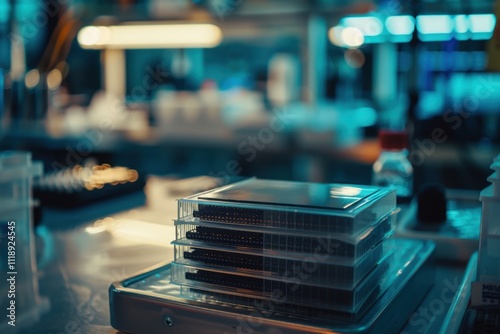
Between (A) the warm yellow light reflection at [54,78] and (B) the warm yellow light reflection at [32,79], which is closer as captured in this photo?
(B) the warm yellow light reflection at [32,79]

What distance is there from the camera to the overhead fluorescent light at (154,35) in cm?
340

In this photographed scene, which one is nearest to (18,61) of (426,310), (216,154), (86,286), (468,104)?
(216,154)

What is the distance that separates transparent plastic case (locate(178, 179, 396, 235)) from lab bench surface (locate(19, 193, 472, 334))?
15cm

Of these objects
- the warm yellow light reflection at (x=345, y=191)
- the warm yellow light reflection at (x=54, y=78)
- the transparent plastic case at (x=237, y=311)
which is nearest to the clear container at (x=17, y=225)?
the transparent plastic case at (x=237, y=311)

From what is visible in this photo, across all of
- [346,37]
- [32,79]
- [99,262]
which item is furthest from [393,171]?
[346,37]

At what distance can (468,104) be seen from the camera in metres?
3.22

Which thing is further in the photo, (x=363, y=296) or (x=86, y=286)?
(x=86, y=286)

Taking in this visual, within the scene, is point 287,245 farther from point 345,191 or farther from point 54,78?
point 54,78

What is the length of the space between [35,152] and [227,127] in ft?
4.41

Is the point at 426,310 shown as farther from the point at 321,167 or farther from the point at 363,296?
the point at 321,167

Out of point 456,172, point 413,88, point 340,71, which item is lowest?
point 456,172

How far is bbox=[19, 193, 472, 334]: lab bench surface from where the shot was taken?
0.67 m

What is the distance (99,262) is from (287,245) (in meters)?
0.48

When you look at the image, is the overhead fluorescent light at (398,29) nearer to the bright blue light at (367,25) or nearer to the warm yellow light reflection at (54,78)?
the bright blue light at (367,25)
